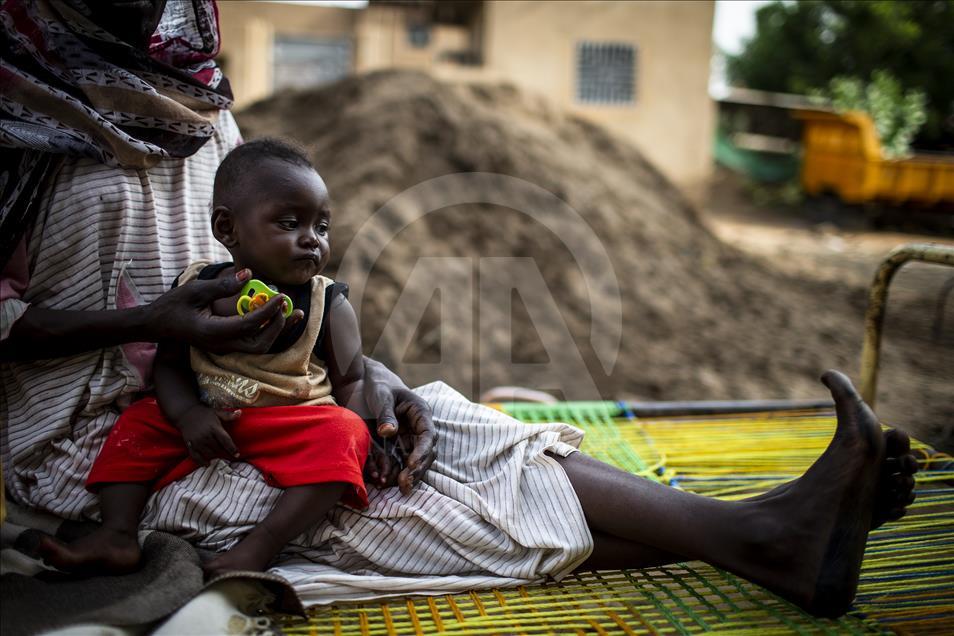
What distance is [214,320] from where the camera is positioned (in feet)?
4.28

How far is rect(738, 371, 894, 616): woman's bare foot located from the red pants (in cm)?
70

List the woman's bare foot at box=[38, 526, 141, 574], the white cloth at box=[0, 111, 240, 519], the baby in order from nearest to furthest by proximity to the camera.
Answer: the woman's bare foot at box=[38, 526, 141, 574] < the baby < the white cloth at box=[0, 111, 240, 519]

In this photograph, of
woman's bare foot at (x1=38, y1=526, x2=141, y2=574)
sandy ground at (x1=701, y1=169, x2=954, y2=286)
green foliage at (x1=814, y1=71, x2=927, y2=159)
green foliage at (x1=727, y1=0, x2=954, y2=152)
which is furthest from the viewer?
green foliage at (x1=727, y1=0, x2=954, y2=152)

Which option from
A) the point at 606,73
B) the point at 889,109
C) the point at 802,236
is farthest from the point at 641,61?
the point at 889,109

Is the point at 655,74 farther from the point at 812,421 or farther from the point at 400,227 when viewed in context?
the point at 812,421

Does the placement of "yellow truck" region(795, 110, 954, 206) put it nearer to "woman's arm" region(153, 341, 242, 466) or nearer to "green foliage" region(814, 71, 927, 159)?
"green foliage" region(814, 71, 927, 159)

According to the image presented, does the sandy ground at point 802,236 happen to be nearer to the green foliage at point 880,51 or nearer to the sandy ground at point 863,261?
the sandy ground at point 863,261

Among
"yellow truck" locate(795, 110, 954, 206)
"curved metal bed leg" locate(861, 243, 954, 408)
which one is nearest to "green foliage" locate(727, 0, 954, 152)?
"yellow truck" locate(795, 110, 954, 206)

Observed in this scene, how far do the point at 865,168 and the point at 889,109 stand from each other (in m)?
2.64

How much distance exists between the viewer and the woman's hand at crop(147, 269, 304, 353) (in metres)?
1.29

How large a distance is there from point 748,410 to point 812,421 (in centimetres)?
21

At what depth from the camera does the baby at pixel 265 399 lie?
4.27 feet

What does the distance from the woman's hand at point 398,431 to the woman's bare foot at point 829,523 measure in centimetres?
59

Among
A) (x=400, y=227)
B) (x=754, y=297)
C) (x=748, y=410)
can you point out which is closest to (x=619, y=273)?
(x=754, y=297)
